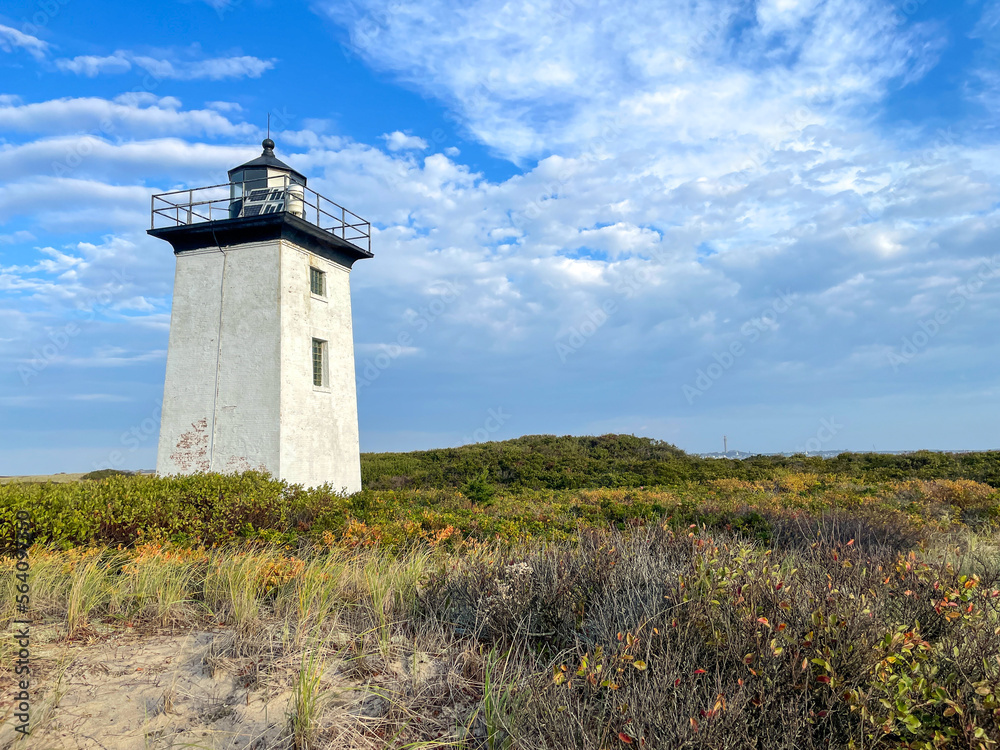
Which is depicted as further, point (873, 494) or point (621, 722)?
point (873, 494)

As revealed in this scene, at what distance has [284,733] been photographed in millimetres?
3725

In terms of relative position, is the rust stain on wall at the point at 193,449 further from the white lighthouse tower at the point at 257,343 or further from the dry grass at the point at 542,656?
the dry grass at the point at 542,656

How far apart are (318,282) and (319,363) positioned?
8.32 ft

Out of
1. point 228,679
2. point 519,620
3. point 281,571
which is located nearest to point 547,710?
point 519,620

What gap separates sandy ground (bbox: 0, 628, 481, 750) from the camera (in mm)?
3723

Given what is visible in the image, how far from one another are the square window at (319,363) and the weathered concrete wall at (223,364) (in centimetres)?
182

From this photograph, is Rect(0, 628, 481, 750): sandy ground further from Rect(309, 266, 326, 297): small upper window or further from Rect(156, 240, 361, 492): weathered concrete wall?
Rect(309, 266, 326, 297): small upper window

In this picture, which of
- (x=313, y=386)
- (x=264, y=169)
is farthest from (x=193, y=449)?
(x=264, y=169)

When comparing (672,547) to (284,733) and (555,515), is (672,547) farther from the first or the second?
(555,515)

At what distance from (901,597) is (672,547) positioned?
6.08ft

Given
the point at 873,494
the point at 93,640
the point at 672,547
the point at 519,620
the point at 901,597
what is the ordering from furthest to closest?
the point at 873,494, the point at 672,547, the point at 93,640, the point at 519,620, the point at 901,597

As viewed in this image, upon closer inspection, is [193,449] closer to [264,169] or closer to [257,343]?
[257,343]

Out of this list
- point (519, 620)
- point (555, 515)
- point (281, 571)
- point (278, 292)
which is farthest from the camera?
point (278, 292)

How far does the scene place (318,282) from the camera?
18.4 meters
